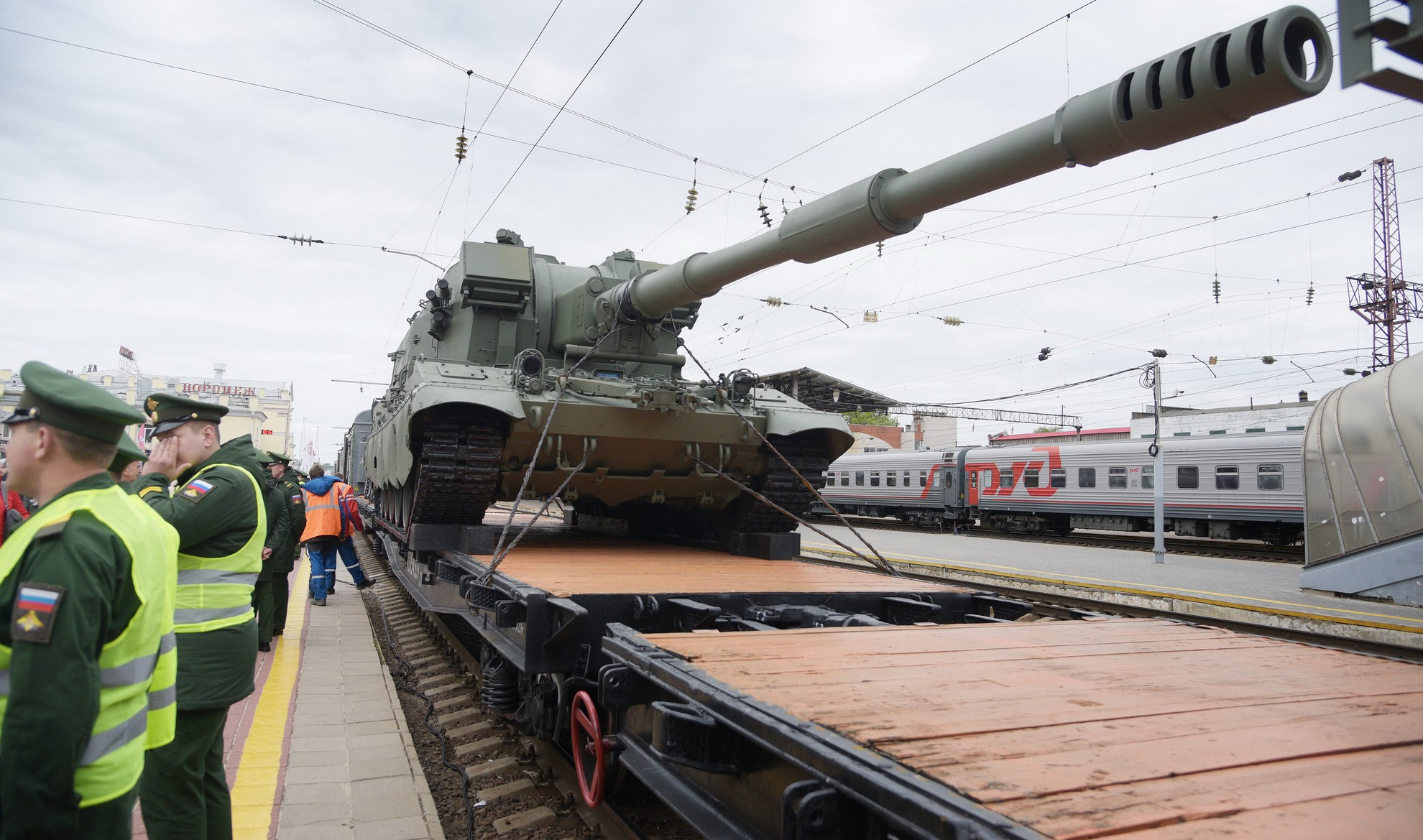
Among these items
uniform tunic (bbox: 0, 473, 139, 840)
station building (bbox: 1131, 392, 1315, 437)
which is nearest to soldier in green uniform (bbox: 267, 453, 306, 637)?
uniform tunic (bbox: 0, 473, 139, 840)

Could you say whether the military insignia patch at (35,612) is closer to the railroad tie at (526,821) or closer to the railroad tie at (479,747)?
the railroad tie at (526,821)

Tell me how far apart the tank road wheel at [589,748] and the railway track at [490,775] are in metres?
0.27

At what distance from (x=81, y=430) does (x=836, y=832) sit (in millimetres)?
2040

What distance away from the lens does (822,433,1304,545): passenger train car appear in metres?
19.1

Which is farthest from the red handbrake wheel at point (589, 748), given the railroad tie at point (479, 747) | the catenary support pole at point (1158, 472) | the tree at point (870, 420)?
the tree at point (870, 420)

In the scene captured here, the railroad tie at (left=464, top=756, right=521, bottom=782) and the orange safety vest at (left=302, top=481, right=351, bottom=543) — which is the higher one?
the orange safety vest at (left=302, top=481, right=351, bottom=543)

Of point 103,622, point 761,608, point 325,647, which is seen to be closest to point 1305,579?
point 761,608

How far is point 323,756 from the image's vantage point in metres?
4.95

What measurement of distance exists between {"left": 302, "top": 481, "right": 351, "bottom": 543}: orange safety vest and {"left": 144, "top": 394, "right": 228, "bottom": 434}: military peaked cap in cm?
720

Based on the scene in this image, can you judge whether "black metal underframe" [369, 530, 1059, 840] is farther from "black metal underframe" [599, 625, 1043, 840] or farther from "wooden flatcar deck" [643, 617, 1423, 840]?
"wooden flatcar deck" [643, 617, 1423, 840]

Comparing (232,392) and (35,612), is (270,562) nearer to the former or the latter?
(35,612)

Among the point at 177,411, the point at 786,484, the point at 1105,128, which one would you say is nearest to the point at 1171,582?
the point at 786,484

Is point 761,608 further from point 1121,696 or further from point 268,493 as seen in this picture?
point 268,493

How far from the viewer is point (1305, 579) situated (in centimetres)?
1087
